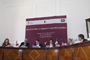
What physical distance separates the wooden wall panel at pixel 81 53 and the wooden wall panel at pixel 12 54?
197 centimetres

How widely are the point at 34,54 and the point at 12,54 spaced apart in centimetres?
72

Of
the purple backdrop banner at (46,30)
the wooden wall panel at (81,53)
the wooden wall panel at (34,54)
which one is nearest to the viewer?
the wooden wall panel at (81,53)

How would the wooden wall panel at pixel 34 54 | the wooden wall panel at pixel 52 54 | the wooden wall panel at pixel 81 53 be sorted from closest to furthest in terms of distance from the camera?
the wooden wall panel at pixel 81 53 → the wooden wall panel at pixel 52 54 → the wooden wall panel at pixel 34 54

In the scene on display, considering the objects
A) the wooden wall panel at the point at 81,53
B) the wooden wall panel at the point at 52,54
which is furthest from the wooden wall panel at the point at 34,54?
the wooden wall panel at the point at 81,53

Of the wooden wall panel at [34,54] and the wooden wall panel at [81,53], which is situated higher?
the wooden wall panel at [81,53]

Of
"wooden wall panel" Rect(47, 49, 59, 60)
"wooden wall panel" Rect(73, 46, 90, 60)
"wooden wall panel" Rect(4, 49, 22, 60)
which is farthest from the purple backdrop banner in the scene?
"wooden wall panel" Rect(73, 46, 90, 60)

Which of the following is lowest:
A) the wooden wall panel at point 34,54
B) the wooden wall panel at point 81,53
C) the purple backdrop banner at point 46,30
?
the wooden wall panel at point 34,54

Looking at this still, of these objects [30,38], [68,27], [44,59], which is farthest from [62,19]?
[44,59]

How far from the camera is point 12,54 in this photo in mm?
3307

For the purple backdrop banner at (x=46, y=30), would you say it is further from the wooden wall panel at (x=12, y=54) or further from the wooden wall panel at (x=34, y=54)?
the wooden wall panel at (x=12, y=54)

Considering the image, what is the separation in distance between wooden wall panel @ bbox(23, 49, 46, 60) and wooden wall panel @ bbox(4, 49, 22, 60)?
17 centimetres

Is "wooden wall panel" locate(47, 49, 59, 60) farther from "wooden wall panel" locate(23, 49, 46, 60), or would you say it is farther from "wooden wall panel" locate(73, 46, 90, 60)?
"wooden wall panel" locate(73, 46, 90, 60)

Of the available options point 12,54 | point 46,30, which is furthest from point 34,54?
point 46,30

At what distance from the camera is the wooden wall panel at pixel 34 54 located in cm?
326
